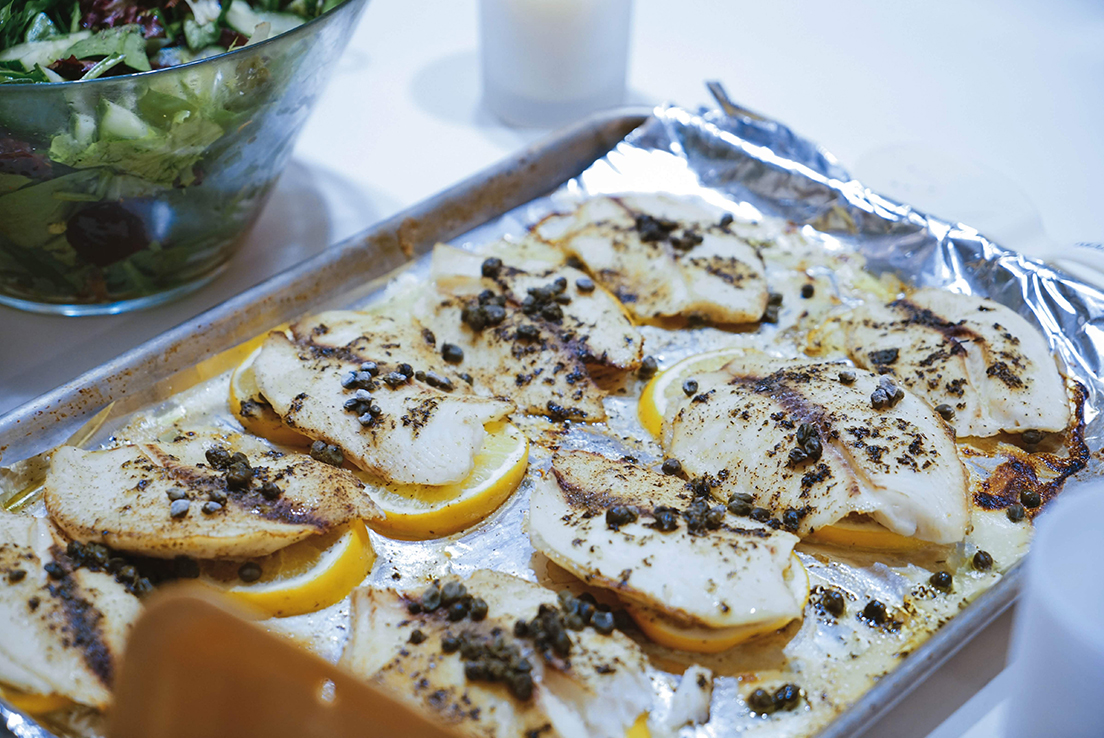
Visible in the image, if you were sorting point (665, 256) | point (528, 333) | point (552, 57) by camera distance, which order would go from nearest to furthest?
1. point (528, 333)
2. point (665, 256)
3. point (552, 57)

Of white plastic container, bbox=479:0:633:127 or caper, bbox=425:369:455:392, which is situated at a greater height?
white plastic container, bbox=479:0:633:127

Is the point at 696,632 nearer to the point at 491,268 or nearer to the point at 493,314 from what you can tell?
the point at 493,314

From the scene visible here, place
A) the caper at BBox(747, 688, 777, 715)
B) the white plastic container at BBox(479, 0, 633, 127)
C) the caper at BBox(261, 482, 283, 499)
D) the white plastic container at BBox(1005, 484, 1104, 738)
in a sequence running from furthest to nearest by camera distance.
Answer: the white plastic container at BBox(479, 0, 633, 127)
the caper at BBox(261, 482, 283, 499)
the caper at BBox(747, 688, 777, 715)
the white plastic container at BBox(1005, 484, 1104, 738)

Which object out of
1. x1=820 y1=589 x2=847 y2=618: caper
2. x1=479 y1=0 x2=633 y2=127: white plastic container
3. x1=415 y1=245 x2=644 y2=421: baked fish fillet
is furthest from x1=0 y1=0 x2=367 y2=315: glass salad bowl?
x1=820 y1=589 x2=847 y2=618: caper

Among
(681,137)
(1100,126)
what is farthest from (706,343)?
(1100,126)

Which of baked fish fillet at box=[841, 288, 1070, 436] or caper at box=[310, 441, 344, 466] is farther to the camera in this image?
baked fish fillet at box=[841, 288, 1070, 436]

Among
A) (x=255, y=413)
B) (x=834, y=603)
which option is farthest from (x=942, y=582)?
(x=255, y=413)

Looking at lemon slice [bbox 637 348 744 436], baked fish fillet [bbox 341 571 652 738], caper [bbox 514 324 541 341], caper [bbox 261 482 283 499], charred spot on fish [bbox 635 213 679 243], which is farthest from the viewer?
charred spot on fish [bbox 635 213 679 243]

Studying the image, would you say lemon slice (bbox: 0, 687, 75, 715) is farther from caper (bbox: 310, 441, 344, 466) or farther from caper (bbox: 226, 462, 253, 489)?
caper (bbox: 310, 441, 344, 466)
